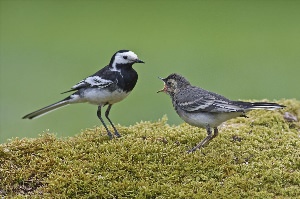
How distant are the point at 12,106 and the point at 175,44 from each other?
624 centimetres

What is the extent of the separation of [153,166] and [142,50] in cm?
1054

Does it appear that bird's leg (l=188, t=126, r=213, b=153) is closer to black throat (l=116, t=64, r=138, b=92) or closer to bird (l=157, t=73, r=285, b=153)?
bird (l=157, t=73, r=285, b=153)

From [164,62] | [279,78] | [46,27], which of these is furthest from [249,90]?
[46,27]

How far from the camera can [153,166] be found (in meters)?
6.27

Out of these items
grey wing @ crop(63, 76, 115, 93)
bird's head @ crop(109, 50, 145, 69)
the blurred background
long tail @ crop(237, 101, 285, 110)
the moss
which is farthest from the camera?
the blurred background

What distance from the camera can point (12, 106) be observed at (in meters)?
12.8

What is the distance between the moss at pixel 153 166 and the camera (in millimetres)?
5875

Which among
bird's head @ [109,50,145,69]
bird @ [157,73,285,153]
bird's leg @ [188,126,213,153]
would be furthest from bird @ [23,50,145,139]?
bird's leg @ [188,126,213,153]

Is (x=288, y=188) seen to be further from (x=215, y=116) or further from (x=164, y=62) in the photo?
(x=164, y=62)

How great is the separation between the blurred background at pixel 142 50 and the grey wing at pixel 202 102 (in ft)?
11.7

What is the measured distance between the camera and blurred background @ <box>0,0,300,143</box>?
1252 centimetres

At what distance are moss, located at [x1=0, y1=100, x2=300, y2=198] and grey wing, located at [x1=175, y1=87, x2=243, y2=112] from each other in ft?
1.25

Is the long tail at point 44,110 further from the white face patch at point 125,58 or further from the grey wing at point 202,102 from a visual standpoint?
the grey wing at point 202,102

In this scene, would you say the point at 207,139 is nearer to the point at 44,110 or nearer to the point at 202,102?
the point at 202,102
